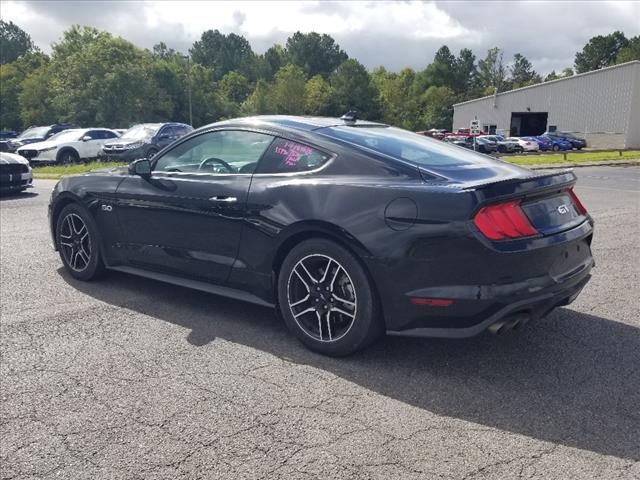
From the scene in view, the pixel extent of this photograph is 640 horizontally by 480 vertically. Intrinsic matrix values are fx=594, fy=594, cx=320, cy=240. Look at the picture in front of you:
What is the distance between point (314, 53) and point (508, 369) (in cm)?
13719

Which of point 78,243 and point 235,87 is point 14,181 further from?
point 235,87

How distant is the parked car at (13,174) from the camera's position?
39.5 feet

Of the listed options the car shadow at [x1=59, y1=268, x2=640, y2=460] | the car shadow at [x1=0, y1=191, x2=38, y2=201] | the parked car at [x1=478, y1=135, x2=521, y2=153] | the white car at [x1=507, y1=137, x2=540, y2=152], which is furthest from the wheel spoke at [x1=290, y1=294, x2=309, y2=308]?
the white car at [x1=507, y1=137, x2=540, y2=152]

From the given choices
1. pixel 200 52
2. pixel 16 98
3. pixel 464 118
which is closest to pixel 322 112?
pixel 464 118

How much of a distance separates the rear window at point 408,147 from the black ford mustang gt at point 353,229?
22 millimetres

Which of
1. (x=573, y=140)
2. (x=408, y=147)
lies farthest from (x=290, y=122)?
(x=573, y=140)

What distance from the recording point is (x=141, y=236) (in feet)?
15.7

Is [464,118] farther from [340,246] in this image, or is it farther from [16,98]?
[340,246]

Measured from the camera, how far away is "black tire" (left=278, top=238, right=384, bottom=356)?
3.53m

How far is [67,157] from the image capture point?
21422mm

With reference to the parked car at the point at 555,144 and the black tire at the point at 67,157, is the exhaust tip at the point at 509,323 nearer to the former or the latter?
the black tire at the point at 67,157

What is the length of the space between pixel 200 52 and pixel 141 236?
158 metres

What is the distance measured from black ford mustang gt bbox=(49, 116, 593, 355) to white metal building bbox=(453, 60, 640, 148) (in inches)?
1960

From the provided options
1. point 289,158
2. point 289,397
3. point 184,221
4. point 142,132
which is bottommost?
point 289,397
